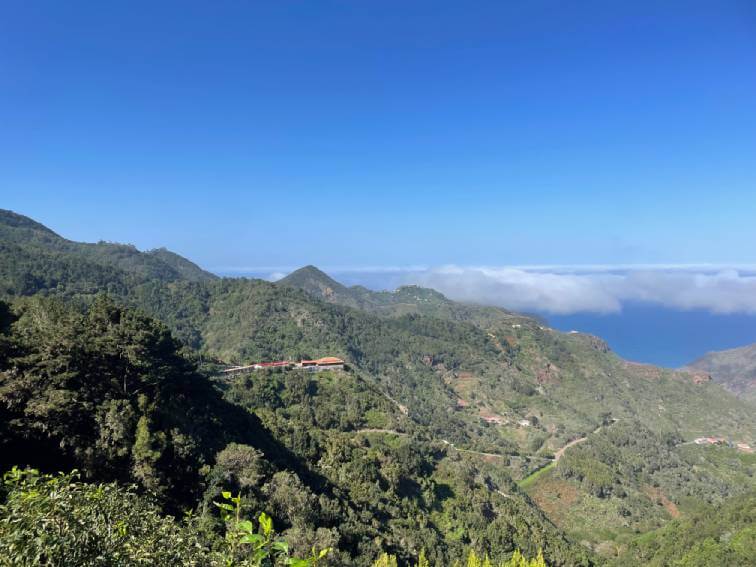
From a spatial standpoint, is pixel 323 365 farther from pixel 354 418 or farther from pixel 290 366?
pixel 354 418

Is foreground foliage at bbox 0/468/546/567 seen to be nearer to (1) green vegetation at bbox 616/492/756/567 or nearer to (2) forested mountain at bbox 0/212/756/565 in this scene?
(2) forested mountain at bbox 0/212/756/565

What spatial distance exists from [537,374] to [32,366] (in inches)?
5750

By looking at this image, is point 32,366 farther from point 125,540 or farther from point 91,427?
point 125,540

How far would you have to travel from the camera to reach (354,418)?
212 feet

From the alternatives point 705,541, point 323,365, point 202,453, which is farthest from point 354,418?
point 705,541

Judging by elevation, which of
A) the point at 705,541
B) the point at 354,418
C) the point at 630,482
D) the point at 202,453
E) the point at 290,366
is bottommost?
the point at 630,482

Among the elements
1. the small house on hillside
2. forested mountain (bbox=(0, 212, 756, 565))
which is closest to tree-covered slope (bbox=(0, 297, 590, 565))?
forested mountain (bbox=(0, 212, 756, 565))

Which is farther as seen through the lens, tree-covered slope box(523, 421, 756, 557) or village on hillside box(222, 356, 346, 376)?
village on hillside box(222, 356, 346, 376)

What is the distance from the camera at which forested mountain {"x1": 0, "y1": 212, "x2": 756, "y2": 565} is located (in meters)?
22.9

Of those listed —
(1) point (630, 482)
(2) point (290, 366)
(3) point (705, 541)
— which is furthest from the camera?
(1) point (630, 482)

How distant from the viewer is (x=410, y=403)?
370 feet

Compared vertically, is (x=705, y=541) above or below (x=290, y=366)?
below

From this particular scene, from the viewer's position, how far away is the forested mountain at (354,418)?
2291 cm

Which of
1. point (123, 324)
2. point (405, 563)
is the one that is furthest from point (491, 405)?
point (123, 324)
